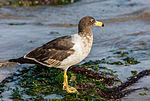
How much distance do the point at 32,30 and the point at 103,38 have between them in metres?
3.17

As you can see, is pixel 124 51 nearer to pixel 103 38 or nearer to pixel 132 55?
pixel 132 55

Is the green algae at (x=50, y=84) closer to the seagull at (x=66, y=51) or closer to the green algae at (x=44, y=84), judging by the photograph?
the green algae at (x=44, y=84)

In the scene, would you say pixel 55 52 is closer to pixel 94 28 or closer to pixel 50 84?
pixel 50 84

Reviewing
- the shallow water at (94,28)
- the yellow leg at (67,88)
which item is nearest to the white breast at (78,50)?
the yellow leg at (67,88)

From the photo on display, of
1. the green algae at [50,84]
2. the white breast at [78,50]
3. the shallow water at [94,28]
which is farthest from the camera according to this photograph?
the shallow water at [94,28]

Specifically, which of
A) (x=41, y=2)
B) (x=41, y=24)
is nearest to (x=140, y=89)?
(x=41, y=24)

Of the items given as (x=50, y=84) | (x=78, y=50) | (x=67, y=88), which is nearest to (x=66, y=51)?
(x=78, y=50)

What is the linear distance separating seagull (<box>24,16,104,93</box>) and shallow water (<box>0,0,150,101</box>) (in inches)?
50.7

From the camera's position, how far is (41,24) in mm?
13852

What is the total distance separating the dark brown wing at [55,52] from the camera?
613 centimetres

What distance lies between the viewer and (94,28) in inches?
516

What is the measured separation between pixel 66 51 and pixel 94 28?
23.5 feet

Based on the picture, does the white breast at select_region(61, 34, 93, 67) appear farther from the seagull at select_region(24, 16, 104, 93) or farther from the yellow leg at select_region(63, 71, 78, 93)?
the yellow leg at select_region(63, 71, 78, 93)

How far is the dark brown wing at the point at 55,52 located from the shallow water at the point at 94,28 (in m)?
1.30
